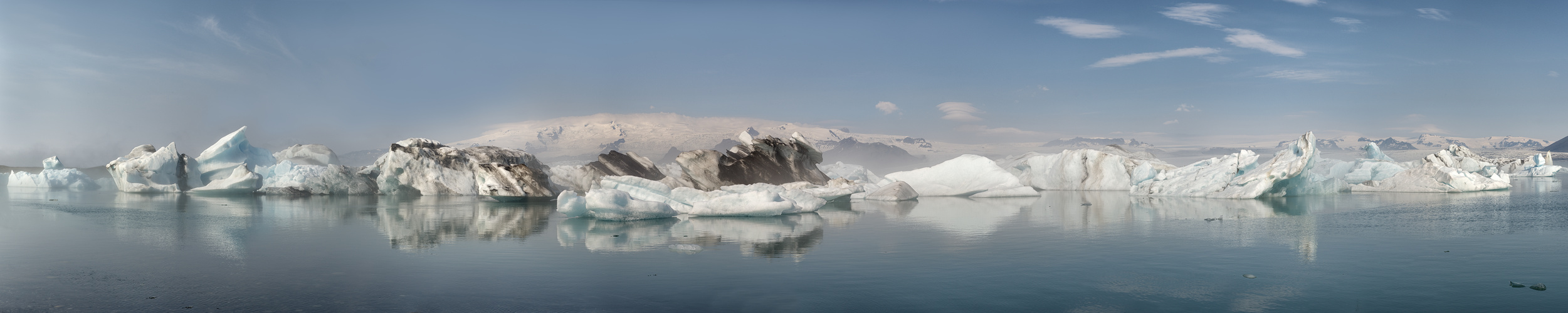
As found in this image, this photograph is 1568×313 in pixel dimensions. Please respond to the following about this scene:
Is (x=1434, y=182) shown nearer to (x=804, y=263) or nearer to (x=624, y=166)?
(x=804, y=263)

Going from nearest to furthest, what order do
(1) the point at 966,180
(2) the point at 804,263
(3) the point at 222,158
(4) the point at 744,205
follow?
(2) the point at 804,263 < (4) the point at 744,205 < (1) the point at 966,180 < (3) the point at 222,158

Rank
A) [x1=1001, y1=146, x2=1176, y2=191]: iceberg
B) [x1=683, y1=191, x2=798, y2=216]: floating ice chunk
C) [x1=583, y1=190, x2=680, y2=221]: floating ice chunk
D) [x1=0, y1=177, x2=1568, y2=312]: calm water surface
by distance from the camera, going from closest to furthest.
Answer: [x1=0, y1=177, x2=1568, y2=312]: calm water surface < [x1=583, y1=190, x2=680, y2=221]: floating ice chunk < [x1=683, y1=191, x2=798, y2=216]: floating ice chunk < [x1=1001, y1=146, x2=1176, y2=191]: iceberg

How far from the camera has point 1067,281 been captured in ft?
24.7

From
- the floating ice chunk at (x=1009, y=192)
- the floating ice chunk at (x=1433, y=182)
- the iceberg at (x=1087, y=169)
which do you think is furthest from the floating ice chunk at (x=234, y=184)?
the floating ice chunk at (x=1433, y=182)

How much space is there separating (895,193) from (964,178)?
4.50 meters

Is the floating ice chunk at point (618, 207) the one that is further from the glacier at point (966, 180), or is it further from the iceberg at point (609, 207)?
the glacier at point (966, 180)

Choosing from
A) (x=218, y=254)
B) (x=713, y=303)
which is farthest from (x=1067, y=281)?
(x=218, y=254)

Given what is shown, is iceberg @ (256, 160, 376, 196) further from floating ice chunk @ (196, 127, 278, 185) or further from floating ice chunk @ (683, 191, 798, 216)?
floating ice chunk @ (683, 191, 798, 216)

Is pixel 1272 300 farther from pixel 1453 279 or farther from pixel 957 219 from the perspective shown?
pixel 957 219

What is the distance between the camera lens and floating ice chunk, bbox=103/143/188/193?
33.1 m

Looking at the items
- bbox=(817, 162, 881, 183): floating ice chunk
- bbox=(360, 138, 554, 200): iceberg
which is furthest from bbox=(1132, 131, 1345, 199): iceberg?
bbox=(360, 138, 554, 200): iceberg

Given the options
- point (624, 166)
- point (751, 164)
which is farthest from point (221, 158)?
point (751, 164)

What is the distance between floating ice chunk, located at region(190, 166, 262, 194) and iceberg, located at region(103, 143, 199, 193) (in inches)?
60.0

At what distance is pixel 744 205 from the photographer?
16.7 m
